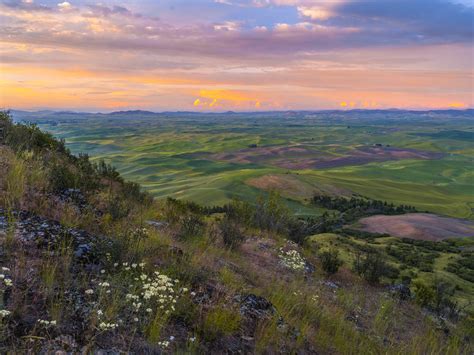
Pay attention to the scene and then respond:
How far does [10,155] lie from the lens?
9.21 metres

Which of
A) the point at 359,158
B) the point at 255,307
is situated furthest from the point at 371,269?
the point at 359,158

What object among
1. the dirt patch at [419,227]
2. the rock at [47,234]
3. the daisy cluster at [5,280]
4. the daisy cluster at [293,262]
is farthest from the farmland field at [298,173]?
the daisy cluster at [5,280]

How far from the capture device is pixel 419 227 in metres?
55.8

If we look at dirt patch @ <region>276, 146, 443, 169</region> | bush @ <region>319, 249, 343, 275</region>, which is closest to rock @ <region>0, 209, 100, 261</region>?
bush @ <region>319, 249, 343, 275</region>

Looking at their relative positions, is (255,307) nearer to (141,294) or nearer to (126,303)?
(141,294)

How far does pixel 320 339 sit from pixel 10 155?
27.2ft

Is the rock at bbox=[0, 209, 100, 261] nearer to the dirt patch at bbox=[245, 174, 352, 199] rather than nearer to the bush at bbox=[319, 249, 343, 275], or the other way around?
the bush at bbox=[319, 249, 343, 275]

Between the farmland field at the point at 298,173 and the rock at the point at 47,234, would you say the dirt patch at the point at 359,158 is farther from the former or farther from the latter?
the rock at the point at 47,234

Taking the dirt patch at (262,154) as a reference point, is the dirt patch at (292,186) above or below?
below

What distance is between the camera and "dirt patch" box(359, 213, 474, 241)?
52.8 metres

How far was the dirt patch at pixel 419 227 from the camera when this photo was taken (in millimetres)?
52844

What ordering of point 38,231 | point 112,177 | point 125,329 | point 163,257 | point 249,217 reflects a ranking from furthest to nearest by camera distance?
point 249,217 < point 112,177 < point 163,257 < point 38,231 < point 125,329

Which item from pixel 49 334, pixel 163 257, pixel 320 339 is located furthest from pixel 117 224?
pixel 320 339

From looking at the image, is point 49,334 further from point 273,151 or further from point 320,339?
point 273,151
